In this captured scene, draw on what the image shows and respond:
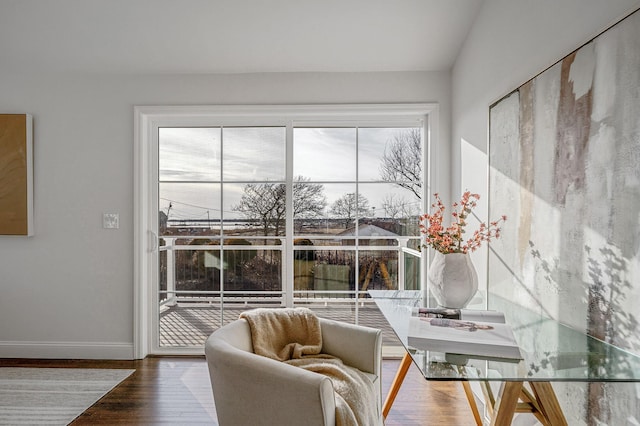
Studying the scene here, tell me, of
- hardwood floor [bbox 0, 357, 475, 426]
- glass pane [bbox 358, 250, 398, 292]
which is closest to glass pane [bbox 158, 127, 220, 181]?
glass pane [bbox 358, 250, 398, 292]

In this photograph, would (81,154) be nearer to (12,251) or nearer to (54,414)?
(12,251)

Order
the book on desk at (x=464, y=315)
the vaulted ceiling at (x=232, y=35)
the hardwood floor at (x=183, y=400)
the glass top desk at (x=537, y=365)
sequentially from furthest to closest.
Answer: the vaulted ceiling at (x=232, y=35) < the hardwood floor at (x=183, y=400) < the book on desk at (x=464, y=315) < the glass top desk at (x=537, y=365)

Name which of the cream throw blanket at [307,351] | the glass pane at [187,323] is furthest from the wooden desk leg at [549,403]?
the glass pane at [187,323]

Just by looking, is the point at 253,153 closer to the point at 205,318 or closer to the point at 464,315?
the point at 205,318

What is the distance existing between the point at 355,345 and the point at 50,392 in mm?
2087

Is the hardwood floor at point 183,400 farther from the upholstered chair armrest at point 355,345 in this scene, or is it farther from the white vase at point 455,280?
the white vase at point 455,280

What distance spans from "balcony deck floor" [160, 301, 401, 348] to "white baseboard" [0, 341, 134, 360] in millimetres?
315

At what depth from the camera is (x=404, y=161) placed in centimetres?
312

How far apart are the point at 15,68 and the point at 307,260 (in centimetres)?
273

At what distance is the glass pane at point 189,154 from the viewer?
318 cm

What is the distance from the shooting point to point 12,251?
3098 mm

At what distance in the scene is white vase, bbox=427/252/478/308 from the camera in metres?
1.75

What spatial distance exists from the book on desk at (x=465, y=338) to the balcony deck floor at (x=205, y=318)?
1.76 metres

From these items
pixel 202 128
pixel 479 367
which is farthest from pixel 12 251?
pixel 479 367
